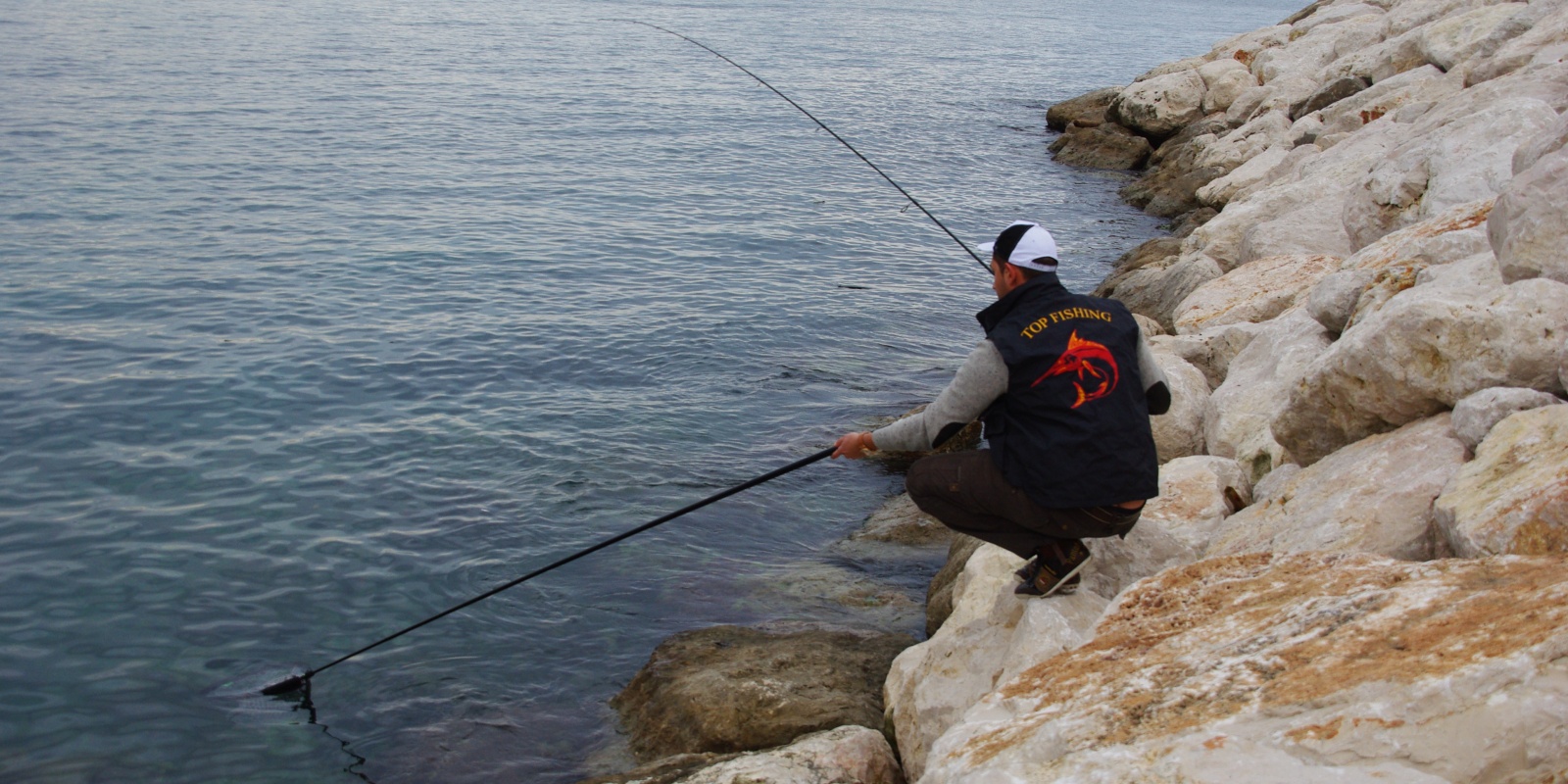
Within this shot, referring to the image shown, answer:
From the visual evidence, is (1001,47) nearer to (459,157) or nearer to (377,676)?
(459,157)

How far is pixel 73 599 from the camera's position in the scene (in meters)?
6.95

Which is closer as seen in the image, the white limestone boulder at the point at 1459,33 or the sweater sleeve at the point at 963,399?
the sweater sleeve at the point at 963,399

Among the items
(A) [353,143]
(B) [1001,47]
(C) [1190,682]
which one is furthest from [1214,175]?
(B) [1001,47]

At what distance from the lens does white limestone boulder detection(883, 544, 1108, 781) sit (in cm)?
423

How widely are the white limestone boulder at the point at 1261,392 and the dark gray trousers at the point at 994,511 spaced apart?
169 centimetres

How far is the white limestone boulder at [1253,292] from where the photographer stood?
27.6 ft

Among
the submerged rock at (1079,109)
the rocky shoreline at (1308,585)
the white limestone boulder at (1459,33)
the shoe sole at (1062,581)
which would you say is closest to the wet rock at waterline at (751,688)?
the rocky shoreline at (1308,585)

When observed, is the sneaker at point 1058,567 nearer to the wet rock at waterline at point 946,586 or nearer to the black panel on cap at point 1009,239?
the black panel on cap at point 1009,239

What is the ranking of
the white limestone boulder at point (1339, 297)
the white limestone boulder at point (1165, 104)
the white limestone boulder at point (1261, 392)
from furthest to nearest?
the white limestone boulder at point (1165, 104) → the white limestone boulder at point (1339, 297) → the white limestone boulder at point (1261, 392)

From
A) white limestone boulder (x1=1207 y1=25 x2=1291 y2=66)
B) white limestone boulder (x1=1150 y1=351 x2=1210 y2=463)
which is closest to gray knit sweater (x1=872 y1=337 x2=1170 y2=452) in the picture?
white limestone boulder (x1=1150 y1=351 x2=1210 y2=463)

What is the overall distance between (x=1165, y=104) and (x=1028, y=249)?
803 inches

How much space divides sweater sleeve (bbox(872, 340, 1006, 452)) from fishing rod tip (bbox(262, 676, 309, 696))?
13.1 ft

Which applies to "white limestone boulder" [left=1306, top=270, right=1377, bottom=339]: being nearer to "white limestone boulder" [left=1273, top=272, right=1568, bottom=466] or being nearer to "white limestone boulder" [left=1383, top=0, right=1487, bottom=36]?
"white limestone boulder" [left=1273, top=272, right=1568, bottom=466]

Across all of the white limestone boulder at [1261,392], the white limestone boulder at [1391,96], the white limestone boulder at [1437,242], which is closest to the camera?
the white limestone boulder at [1261,392]
